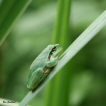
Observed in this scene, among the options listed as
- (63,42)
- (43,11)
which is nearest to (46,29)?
(43,11)

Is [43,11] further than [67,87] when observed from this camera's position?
Yes

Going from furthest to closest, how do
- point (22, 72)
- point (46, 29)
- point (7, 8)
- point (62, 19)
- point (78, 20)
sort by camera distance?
point (22, 72) < point (46, 29) < point (78, 20) < point (62, 19) < point (7, 8)

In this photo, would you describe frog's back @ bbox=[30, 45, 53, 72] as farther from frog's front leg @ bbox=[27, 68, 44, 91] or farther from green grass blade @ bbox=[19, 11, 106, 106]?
green grass blade @ bbox=[19, 11, 106, 106]

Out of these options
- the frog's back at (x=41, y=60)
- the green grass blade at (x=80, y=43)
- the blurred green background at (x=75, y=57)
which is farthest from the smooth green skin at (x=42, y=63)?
the blurred green background at (x=75, y=57)

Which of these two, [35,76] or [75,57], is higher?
[35,76]

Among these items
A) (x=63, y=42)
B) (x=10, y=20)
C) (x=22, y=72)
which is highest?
(x=10, y=20)

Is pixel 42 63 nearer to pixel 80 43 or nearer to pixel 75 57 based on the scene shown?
pixel 80 43

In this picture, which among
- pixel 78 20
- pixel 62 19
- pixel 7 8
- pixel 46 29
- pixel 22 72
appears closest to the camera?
pixel 7 8

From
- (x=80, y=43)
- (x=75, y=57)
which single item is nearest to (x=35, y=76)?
(x=80, y=43)

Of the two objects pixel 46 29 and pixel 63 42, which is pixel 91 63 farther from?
pixel 63 42
